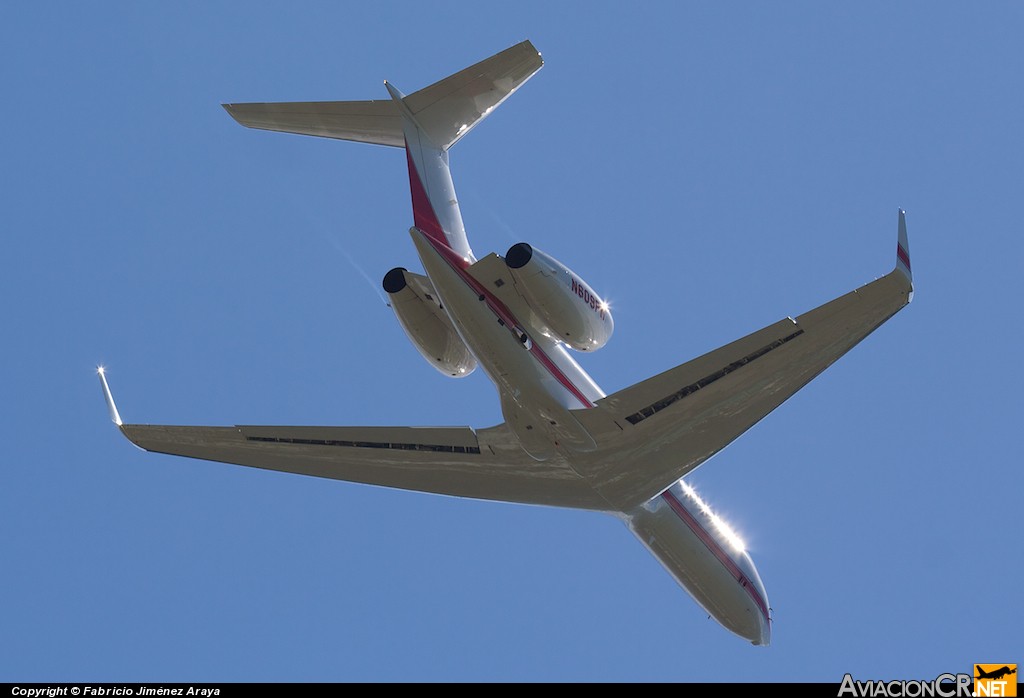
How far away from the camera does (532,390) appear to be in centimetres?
2242

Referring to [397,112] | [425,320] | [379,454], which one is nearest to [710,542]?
[379,454]

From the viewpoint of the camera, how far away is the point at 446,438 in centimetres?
2494

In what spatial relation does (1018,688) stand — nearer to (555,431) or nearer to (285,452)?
(555,431)

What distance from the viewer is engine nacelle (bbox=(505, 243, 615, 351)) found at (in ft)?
71.1

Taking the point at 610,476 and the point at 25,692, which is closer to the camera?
the point at 25,692

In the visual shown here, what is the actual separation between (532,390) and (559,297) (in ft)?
5.76

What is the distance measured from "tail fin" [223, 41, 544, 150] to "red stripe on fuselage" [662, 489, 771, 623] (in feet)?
27.2

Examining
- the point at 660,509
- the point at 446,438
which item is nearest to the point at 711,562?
the point at 660,509

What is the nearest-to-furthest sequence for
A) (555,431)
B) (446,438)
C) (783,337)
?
(783,337) → (555,431) → (446,438)

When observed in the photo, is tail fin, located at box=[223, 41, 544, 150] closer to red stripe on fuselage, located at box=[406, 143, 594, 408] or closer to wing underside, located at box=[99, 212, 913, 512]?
red stripe on fuselage, located at box=[406, 143, 594, 408]

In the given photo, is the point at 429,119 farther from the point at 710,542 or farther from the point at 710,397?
the point at 710,542

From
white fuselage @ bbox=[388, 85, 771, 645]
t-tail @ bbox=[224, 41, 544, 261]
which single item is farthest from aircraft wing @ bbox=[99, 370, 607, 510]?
t-tail @ bbox=[224, 41, 544, 261]

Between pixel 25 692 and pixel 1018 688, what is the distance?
1653 cm

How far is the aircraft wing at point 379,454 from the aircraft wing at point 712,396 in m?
1.57
